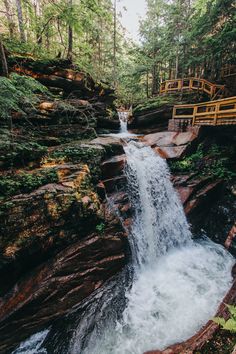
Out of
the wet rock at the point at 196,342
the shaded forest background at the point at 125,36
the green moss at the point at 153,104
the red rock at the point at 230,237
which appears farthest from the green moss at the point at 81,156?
the green moss at the point at 153,104

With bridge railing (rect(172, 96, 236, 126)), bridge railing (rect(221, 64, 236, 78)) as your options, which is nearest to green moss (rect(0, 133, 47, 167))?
bridge railing (rect(172, 96, 236, 126))

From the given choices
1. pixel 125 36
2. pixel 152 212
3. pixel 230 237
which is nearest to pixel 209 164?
pixel 230 237

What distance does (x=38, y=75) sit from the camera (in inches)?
372

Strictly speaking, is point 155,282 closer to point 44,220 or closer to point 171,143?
point 44,220

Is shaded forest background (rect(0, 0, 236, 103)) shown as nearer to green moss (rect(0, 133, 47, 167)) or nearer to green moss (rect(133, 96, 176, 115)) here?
green moss (rect(133, 96, 176, 115))

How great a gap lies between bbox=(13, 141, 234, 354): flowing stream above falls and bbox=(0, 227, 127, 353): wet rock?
0.49 meters

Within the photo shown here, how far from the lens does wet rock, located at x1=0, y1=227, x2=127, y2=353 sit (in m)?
4.65

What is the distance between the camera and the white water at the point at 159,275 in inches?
194

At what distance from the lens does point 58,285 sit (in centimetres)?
527

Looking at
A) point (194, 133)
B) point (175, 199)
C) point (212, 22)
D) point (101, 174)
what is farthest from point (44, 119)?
point (212, 22)

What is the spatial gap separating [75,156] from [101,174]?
4.51 ft

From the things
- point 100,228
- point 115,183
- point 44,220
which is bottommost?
point 100,228

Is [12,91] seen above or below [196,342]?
above

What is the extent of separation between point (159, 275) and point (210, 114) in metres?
8.27
